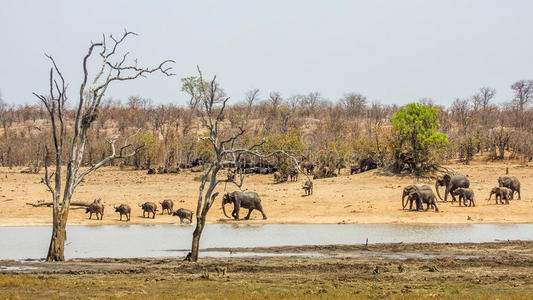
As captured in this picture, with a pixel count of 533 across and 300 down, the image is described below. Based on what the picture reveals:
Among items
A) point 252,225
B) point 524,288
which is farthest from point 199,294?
point 252,225

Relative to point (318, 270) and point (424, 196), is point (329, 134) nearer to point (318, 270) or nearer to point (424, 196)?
point (424, 196)

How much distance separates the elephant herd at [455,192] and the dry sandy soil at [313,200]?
0.66 meters

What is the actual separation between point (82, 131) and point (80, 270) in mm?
5720

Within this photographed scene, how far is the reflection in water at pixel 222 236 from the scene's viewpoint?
85.1 feet

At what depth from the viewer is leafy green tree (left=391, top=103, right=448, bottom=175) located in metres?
51.5

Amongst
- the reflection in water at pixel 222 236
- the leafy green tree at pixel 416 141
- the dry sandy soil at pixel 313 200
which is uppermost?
the leafy green tree at pixel 416 141

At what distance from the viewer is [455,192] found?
40.5m

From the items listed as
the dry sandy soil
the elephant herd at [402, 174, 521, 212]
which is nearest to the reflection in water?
the dry sandy soil

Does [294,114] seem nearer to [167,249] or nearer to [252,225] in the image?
[252,225]

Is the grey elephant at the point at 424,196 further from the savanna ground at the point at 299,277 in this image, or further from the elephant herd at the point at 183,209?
the savanna ground at the point at 299,277

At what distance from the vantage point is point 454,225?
1337 inches

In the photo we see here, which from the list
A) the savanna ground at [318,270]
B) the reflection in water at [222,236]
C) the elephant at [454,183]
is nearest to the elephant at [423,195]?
the savanna ground at [318,270]

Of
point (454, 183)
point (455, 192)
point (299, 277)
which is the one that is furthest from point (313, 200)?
point (299, 277)

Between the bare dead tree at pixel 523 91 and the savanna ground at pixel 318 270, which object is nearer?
the savanna ground at pixel 318 270
